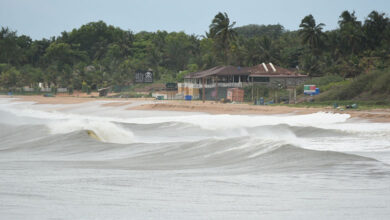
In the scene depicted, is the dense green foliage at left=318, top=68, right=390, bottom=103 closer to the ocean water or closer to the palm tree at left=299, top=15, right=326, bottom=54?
the ocean water

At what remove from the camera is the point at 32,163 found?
1266 centimetres

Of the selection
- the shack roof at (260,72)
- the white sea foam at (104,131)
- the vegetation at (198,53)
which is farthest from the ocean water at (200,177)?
the shack roof at (260,72)

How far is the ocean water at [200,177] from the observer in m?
7.62

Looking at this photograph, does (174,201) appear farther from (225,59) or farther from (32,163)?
(225,59)

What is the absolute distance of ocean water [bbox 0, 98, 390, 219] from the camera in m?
7.62

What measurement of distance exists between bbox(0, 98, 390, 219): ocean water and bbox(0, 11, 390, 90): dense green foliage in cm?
3551

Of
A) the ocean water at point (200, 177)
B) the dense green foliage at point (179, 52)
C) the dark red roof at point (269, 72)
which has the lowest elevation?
the ocean water at point (200, 177)

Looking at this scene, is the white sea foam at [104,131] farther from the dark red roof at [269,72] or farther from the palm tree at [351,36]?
the palm tree at [351,36]

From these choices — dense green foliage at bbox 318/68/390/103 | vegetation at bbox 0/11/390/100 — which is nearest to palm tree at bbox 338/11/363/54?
vegetation at bbox 0/11/390/100

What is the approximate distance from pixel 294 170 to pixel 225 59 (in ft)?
203

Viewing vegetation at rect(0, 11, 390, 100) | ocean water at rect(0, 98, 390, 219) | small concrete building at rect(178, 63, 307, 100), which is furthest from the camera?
small concrete building at rect(178, 63, 307, 100)

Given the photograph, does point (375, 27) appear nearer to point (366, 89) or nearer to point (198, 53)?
point (366, 89)

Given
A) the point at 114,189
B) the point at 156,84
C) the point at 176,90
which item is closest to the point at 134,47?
the point at 156,84

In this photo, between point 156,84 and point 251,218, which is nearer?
point 251,218
